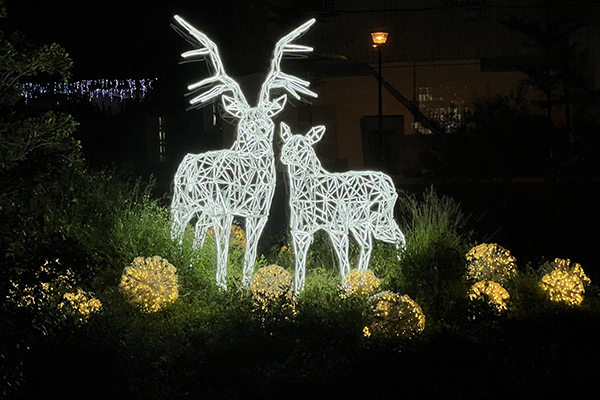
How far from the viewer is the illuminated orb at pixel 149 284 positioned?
6801 mm

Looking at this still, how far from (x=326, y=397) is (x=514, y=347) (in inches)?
60.6

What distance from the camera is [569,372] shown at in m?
5.10

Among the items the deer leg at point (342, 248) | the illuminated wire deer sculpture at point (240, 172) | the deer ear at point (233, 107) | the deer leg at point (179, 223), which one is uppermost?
the deer ear at point (233, 107)

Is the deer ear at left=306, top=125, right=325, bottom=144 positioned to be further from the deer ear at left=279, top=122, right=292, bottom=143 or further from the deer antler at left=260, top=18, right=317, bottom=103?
the deer antler at left=260, top=18, right=317, bottom=103

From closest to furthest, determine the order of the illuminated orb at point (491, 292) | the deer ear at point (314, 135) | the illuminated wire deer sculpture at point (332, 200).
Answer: the illuminated orb at point (491, 292) < the illuminated wire deer sculpture at point (332, 200) < the deer ear at point (314, 135)

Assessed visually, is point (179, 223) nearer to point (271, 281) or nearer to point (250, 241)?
point (250, 241)

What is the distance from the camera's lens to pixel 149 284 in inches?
270

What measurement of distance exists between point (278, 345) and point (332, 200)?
1.84m

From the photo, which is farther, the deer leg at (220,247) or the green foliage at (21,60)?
the deer leg at (220,247)

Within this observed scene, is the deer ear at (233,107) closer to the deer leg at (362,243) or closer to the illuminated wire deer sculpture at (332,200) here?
the illuminated wire deer sculpture at (332,200)

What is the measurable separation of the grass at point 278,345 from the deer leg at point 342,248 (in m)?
0.35

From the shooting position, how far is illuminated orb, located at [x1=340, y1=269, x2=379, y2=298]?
6.81 metres

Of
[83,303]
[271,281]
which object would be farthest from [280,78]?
[83,303]

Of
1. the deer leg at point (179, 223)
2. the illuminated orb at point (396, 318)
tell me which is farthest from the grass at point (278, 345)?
the deer leg at point (179, 223)
